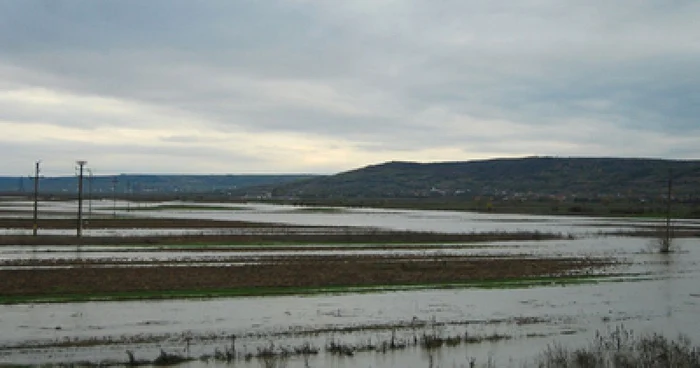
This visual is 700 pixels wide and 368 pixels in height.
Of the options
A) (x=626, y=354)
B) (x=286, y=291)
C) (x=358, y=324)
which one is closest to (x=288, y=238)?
(x=286, y=291)

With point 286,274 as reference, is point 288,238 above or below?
above

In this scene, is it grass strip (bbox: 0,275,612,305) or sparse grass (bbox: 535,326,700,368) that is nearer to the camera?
sparse grass (bbox: 535,326,700,368)

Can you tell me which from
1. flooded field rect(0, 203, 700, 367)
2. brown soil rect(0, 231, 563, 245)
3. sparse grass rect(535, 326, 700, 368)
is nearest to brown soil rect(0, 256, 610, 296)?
flooded field rect(0, 203, 700, 367)

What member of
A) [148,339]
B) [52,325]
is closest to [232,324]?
[148,339]

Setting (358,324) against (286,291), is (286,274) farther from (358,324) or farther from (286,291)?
(358,324)

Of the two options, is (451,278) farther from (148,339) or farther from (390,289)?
(148,339)

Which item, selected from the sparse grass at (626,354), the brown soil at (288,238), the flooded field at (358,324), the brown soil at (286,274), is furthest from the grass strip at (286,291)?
the brown soil at (288,238)

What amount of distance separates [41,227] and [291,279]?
48761 mm

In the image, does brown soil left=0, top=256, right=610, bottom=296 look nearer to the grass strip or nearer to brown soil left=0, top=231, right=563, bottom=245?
the grass strip

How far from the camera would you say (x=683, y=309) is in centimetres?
2711

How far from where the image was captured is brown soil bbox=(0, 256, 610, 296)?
29.3 meters

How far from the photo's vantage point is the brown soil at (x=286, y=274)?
96.0 ft

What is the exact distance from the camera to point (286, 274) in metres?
34.6

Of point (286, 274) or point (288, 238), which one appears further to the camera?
point (288, 238)
